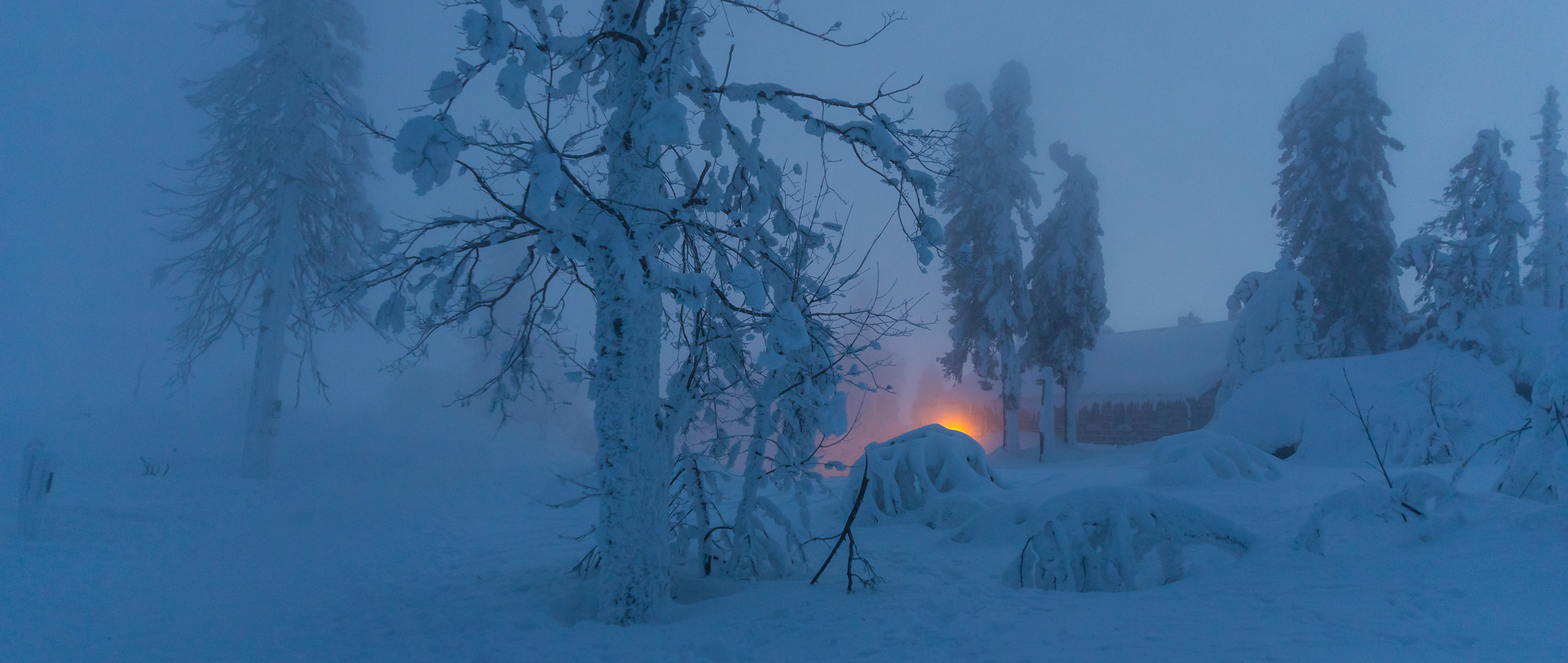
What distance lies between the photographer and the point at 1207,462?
1069 cm

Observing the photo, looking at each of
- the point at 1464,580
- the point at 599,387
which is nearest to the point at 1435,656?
the point at 1464,580

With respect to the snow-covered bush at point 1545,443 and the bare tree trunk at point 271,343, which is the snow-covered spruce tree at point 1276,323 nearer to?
the snow-covered bush at point 1545,443

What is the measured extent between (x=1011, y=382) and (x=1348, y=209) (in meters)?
10.5

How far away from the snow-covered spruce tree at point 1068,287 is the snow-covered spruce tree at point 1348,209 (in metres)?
5.36

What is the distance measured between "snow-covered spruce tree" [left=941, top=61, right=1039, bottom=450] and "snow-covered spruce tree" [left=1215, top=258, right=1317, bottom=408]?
5990mm

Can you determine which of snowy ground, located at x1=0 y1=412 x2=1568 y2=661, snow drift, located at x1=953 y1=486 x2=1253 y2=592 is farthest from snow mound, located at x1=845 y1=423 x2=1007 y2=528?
snow drift, located at x1=953 y1=486 x2=1253 y2=592

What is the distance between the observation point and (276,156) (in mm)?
13789

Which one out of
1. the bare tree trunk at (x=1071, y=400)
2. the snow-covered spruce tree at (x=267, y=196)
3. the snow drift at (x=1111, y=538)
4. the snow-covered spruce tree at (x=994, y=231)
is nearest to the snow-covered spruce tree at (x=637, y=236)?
the snow drift at (x=1111, y=538)

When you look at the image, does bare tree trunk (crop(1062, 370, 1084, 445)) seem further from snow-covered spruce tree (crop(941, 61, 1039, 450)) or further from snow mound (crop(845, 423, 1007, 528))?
snow mound (crop(845, 423, 1007, 528))

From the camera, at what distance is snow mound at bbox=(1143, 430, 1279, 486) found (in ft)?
33.7

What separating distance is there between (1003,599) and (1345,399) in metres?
14.3

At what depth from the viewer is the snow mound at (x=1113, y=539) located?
571 cm

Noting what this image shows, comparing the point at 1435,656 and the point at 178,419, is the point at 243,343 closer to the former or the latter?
the point at 178,419

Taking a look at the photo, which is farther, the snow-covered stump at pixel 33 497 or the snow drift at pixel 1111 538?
the snow-covered stump at pixel 33 497
